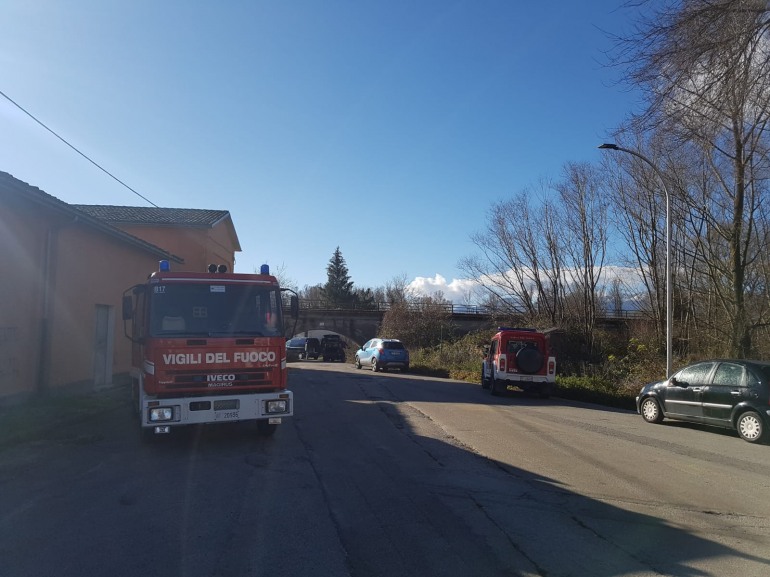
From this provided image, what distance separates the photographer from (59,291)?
14.5 meters

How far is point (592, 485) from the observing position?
759 centimetres

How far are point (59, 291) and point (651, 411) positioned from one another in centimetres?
1439

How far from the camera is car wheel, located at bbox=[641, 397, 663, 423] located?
13953 mm

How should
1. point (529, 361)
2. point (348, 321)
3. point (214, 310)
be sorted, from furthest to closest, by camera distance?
point (348, 321), point (529, 361), point (214, 310)

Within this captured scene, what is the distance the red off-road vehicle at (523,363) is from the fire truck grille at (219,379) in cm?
1239

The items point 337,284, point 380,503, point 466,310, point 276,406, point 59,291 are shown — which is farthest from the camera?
point 337,284

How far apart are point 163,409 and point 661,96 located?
29.3ft

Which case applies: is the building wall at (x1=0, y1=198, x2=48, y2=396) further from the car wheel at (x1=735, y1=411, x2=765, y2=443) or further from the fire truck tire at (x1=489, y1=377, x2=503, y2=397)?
the car wheel at (x1=735, y1=411, x2=765, y2=443)

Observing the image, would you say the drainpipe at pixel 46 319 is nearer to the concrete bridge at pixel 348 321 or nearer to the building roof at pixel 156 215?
the building roof at pixel 156 215

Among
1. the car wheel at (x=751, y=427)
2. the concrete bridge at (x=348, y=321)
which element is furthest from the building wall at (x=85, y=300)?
the concrete bridge at (x=348, y=321)

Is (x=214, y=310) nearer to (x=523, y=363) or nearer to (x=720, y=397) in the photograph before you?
(x=720, y=397)

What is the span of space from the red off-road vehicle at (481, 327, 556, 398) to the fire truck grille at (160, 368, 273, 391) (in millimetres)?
12388

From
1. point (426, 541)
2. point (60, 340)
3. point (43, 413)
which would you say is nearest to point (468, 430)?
point (426, 541)

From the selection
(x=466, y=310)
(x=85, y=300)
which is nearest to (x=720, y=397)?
Answer: (x=85, y=300)
